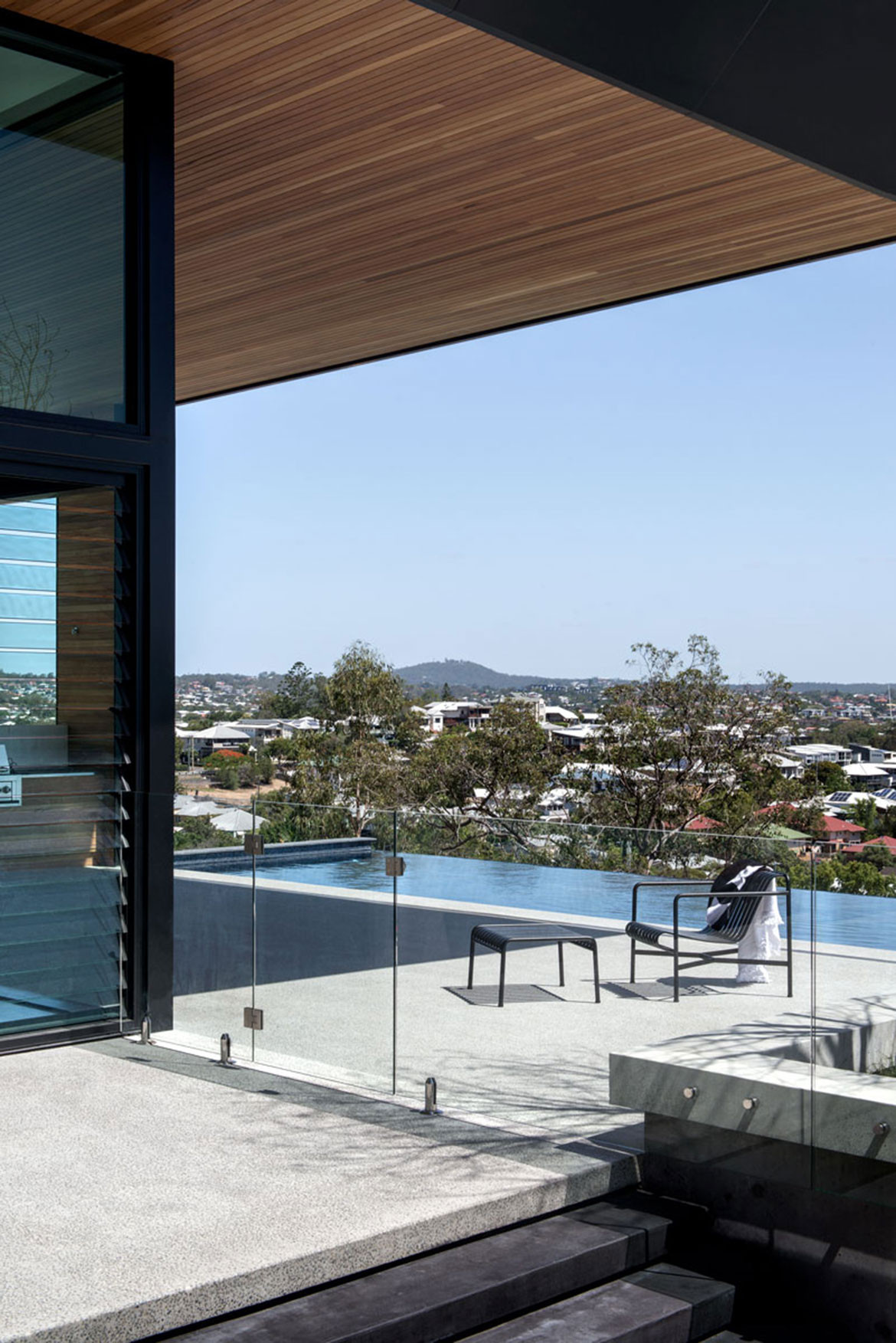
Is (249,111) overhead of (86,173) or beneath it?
overhead

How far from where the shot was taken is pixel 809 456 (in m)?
51.2

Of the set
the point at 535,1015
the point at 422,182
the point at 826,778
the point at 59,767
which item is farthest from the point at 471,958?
the point at 826,778

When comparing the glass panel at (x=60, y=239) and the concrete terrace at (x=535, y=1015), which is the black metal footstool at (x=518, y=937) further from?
the glass panel at (x=60, y=239)

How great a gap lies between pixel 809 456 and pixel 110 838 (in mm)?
48417

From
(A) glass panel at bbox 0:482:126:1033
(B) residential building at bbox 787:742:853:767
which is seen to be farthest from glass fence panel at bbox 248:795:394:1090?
(B) residential building at bbox 787:742:853:767

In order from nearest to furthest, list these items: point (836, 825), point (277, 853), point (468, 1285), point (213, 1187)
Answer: point (468, 1285)
point (213, 1187)
point (277, 853)
point (836, 825)

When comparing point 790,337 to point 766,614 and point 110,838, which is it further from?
point 110,838

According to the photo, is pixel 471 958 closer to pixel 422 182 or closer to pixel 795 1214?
pixel 795 1214

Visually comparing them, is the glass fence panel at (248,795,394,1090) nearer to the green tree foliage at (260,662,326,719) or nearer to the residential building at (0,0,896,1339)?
the residential building at (0,0,896,1339)

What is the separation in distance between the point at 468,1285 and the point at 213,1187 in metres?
0.85

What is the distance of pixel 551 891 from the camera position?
16.2ft

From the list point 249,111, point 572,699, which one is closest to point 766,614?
point 572,699

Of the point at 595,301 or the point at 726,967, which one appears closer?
the point at 726,967

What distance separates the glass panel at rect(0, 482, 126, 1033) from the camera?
5.61 metres
